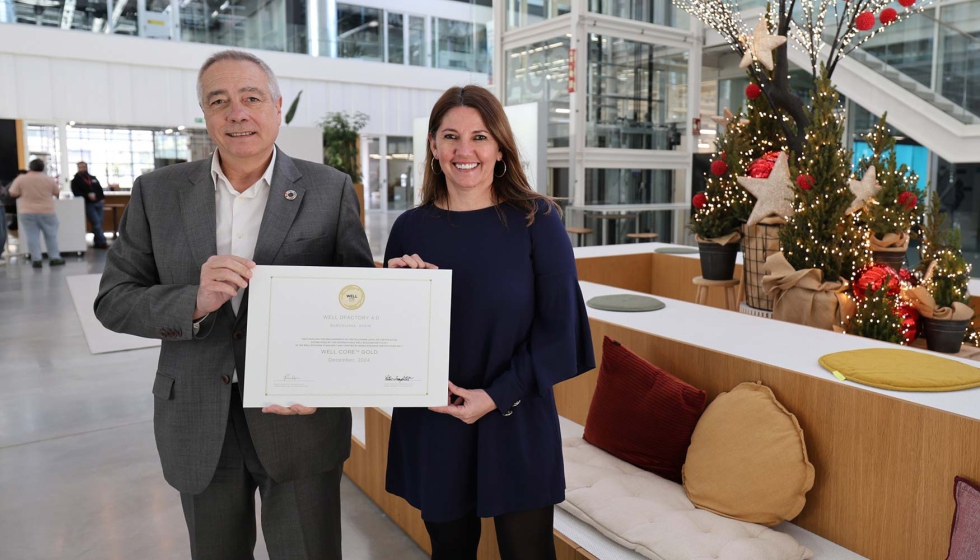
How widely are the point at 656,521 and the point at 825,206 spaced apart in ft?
4.78

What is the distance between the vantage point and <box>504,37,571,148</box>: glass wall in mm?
9164

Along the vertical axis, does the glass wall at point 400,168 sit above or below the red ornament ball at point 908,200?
above

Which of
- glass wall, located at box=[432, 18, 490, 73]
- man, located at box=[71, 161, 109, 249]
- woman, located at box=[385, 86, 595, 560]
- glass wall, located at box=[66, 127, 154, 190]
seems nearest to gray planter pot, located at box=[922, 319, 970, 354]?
woman, located at box=[385, 86, 595, 560]

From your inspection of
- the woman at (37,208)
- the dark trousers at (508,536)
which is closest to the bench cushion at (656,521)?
the dark trousers at (508,536)

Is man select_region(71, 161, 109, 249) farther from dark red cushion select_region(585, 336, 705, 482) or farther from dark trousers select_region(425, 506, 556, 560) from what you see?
dark trousers select_region(425, 506, 556, 560)

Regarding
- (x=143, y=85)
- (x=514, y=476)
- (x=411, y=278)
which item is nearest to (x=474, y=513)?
(x=514, y=476)

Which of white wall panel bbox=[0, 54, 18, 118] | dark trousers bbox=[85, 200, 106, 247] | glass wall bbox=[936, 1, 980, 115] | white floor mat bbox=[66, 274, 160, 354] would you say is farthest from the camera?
white wall panel bbox=[0, 54, 18, 118]

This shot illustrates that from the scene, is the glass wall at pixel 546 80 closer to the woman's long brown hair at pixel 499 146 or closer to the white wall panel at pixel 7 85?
the woman's long brown hair at pixel 499 146

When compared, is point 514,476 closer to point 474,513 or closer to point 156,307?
point 474,513

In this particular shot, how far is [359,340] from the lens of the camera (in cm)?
147

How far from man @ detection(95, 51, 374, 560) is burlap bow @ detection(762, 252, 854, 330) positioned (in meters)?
1.78

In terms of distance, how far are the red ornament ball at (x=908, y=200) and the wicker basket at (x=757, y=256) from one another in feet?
1.51

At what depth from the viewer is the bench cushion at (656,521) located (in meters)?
1.78

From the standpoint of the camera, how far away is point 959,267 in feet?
8.77
